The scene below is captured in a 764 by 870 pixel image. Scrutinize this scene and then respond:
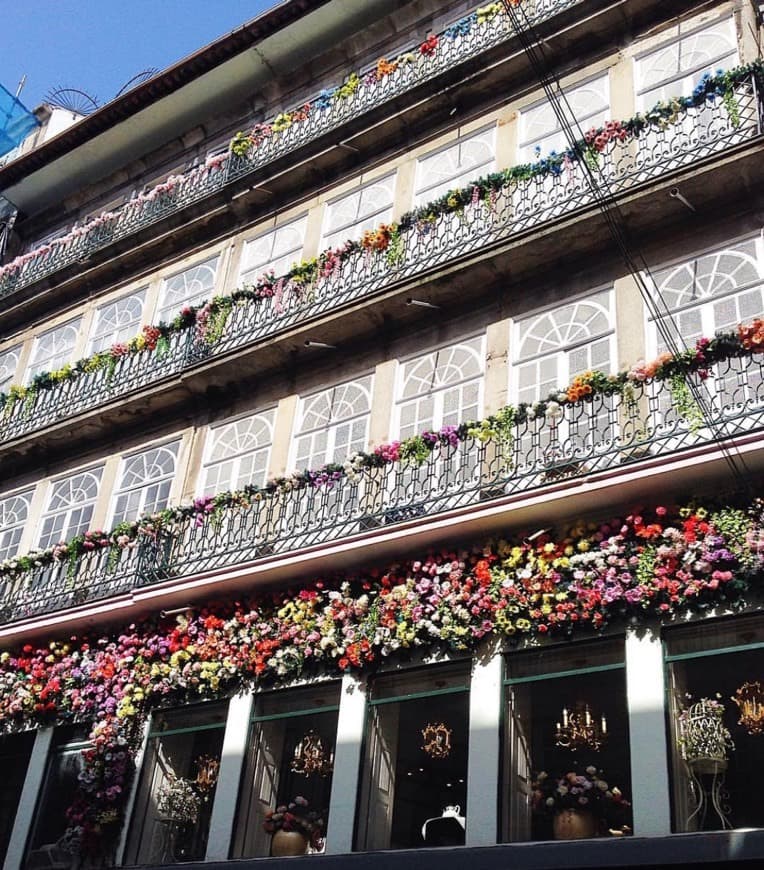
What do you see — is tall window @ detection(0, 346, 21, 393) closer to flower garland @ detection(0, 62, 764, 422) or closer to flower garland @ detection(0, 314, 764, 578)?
flower garland @ detection(0, 62, 764, 422)

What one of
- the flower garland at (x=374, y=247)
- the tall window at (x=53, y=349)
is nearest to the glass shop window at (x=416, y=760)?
the flower garland at (x=374, y=247)

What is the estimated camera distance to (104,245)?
19.4 m

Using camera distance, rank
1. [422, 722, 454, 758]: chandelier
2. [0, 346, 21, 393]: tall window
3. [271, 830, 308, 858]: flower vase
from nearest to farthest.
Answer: [422, 722, 454, 758]: chandelier, [271, 830, 308, 858]: flower vase, [0, 346, 21, 393]: tall window

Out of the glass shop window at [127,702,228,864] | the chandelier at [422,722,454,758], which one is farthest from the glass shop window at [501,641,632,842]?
the glass shop window at [127,702,228,864]

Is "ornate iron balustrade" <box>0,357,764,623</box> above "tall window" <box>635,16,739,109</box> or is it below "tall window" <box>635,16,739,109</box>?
below

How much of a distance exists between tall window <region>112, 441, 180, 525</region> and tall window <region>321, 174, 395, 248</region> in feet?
12.1

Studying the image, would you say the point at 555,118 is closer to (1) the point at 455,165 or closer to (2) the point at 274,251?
(1) the point at 455,165

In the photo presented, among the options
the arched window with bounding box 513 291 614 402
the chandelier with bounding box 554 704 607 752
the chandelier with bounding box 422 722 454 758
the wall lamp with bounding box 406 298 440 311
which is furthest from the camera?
the wall lamp with bounding box 406 298 440 311

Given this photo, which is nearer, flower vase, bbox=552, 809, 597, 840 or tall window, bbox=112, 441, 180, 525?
flower vase, bbox=552, 809, 597, 840

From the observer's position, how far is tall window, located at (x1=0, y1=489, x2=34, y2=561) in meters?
17.4

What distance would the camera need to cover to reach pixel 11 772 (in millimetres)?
14703

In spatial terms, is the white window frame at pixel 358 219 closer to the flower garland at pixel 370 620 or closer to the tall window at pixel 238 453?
the tall window at pixel 238 453

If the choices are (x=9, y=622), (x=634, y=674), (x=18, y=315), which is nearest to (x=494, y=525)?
(x=634, y=674)

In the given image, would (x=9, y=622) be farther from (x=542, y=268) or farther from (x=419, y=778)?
(x=542, y=268)
